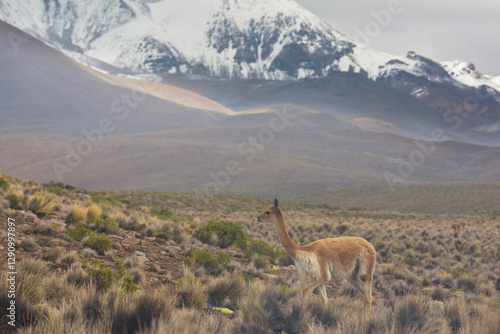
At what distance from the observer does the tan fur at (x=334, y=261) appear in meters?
7.09

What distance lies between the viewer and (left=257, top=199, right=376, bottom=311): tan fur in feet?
23.2

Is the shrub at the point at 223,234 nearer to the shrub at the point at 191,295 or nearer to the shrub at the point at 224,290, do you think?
the shrub at the point at 224,290

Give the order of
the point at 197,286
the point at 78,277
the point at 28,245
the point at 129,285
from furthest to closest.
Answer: the point at 28,245 → the point at 197,286 → the point at 129,285 → the point at 78,277

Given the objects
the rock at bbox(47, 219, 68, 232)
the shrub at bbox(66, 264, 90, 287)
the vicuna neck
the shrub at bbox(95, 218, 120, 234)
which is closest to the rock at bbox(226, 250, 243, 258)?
the shrub at bbox(95, 218, 120, 234)

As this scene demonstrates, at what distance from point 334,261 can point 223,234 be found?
6774 millimetres

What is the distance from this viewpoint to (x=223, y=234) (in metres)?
13.6

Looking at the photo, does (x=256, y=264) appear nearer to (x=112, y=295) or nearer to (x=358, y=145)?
(x=112, y=295)

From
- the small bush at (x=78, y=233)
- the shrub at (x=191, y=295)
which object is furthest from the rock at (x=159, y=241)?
the shrub at (x=191, y=295)

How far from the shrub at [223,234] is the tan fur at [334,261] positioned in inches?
230

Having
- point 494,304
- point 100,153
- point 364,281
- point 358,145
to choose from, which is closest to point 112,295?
point 364,281

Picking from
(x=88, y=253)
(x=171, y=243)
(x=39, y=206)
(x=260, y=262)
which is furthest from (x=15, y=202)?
(x=260, y=262)

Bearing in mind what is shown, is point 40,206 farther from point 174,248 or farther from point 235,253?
point 235,253

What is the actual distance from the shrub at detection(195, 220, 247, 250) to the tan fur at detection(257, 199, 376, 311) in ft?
19.1

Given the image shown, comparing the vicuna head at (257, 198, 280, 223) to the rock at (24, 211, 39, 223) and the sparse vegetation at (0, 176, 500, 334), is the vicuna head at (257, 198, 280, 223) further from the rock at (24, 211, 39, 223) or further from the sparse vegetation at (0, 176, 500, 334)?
the rock at (24, 211, 39, 223)
